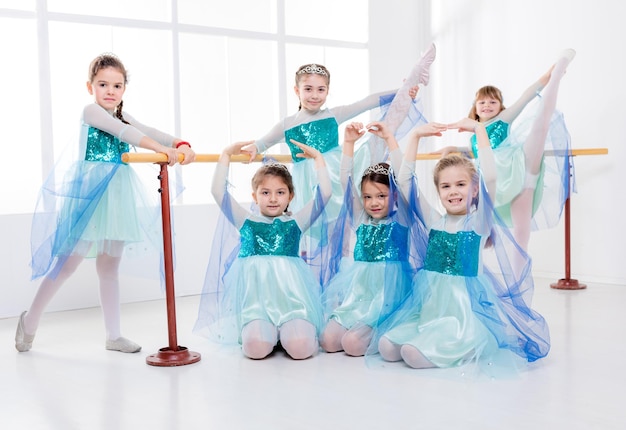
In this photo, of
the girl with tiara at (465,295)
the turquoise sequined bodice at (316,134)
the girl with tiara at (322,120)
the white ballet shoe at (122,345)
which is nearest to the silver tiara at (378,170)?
the girl with tiara at (465,295)

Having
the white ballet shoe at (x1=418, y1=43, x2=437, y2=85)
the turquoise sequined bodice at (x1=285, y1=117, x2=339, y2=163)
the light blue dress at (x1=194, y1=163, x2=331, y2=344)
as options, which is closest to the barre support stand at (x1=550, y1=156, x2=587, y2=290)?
the white ballet shoe at (x1=418, y1=43, x2=437, y2=85)

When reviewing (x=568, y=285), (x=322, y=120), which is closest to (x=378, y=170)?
(x=322, y=120)

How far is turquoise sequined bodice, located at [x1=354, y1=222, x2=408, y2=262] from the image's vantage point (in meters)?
2.90

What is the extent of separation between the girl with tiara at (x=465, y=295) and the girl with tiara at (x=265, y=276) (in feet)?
1.22

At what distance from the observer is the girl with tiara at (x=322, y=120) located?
3.29 m

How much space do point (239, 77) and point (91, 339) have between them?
2.24m

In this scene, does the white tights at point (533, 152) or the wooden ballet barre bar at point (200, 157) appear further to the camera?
the white tights at point (533, 152)

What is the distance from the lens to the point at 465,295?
265 cm

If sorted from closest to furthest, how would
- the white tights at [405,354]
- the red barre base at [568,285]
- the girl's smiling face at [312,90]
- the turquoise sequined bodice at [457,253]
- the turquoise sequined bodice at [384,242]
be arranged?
1. the white tights at [405,354]
2. the turquoise sequined bodice at [457,253]
3. the turquoise sequined bodice at [384,242]
4. the girl's smiling face at [312,90]
5. the red barre base at [568,285]

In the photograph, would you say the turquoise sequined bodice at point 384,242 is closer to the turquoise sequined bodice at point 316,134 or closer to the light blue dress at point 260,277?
the light blue dress at point 260,277

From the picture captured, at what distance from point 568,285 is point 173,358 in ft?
8.38

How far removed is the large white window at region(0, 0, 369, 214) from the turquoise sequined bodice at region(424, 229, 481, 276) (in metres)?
1.94

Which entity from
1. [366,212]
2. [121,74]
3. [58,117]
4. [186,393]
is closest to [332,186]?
[366,212]

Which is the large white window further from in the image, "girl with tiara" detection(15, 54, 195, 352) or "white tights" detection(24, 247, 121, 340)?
"white tights" detection(24, 247, 121, 340)
